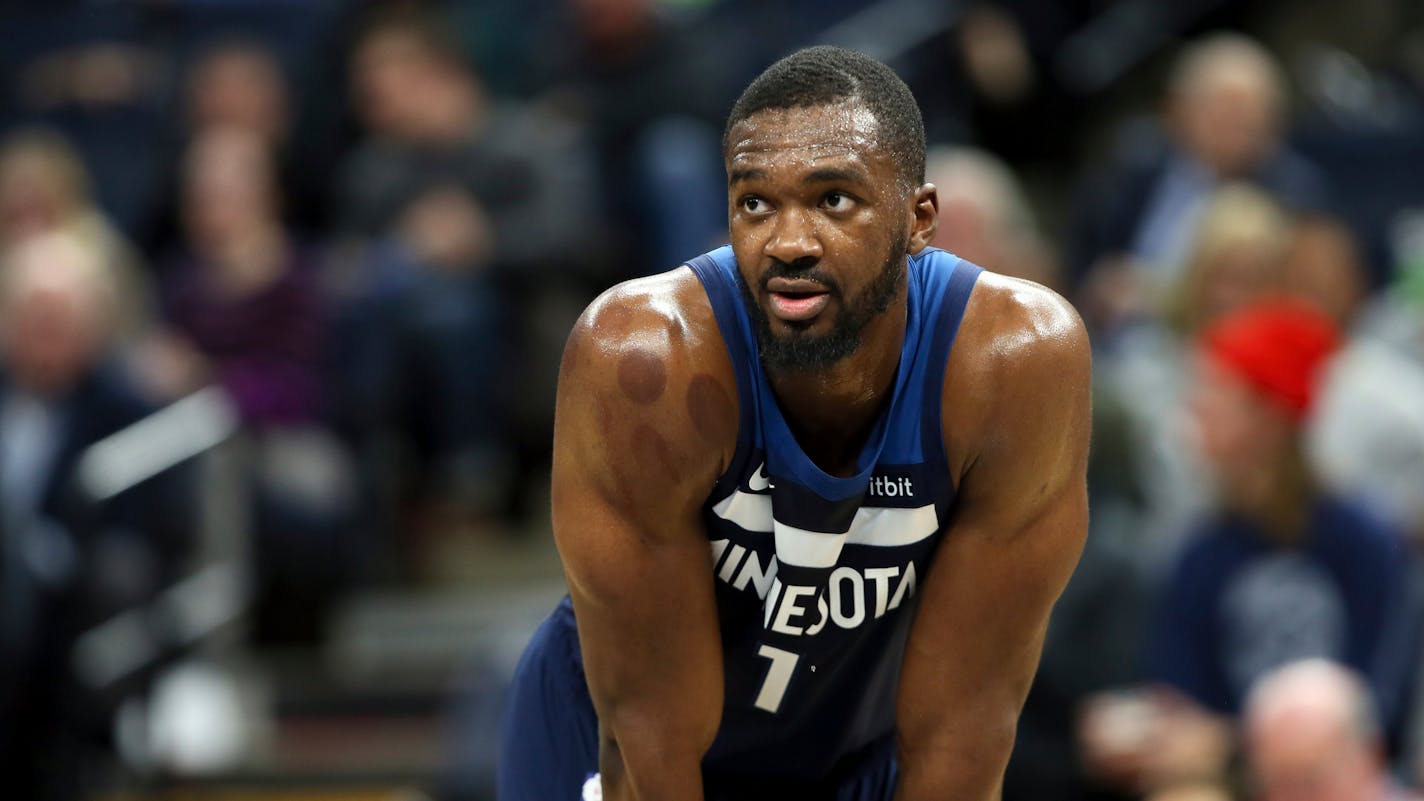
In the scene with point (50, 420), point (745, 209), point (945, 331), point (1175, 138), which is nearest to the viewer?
point (745, 209)

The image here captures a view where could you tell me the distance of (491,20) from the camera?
29.3 ft

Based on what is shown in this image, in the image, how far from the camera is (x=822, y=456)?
309 centimetres

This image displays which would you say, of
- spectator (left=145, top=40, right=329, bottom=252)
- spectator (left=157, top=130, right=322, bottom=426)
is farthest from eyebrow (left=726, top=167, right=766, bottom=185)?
spectator (left=145, top=40, right=329, bottom=252)

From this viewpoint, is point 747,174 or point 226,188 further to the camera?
point 226,188

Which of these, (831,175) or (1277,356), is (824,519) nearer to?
(831,175)

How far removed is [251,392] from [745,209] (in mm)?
4648

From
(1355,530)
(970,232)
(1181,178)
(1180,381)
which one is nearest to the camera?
(1355,530)

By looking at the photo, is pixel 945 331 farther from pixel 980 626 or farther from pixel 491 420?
pixel 491 420

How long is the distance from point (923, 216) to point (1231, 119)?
455cm

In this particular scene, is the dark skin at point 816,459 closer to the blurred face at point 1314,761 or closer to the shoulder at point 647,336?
the shoulder at point 647,336

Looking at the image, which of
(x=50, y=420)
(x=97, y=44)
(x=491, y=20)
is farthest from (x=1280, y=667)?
(x=97, y=44)

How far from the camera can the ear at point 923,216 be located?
2.94m

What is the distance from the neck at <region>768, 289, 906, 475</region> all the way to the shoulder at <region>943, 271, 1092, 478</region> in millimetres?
95

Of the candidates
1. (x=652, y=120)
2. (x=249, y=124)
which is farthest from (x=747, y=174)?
(x=249, y=124)
